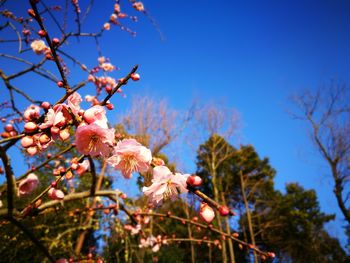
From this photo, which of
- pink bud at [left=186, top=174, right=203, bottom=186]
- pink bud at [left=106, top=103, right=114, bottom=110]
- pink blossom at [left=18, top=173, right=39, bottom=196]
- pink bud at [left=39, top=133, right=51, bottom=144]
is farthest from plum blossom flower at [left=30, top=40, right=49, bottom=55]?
pink bud at [left=186, top=174, right=203, bottom=186]

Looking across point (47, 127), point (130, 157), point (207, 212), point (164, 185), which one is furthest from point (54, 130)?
point (207, 212)

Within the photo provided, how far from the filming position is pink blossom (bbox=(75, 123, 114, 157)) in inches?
34.6

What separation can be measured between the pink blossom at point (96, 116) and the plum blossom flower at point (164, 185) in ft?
0.83

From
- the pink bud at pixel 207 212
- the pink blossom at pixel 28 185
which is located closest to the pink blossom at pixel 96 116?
the pink bud at pixel 207 212

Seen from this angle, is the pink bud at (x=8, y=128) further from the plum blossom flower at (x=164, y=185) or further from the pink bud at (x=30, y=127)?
the plum blossom flower at (x=164, y=185)

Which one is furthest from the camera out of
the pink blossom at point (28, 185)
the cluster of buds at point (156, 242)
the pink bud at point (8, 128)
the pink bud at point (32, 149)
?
the cluster of buds at point (156, 242)

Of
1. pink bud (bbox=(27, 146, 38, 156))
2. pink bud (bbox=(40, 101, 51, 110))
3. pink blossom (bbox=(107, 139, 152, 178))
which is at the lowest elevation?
pink blossom (bbox=(107, 139, 152, 178))

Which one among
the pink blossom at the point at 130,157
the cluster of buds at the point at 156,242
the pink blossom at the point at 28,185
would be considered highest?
the cluster of buds at the point at 156,242

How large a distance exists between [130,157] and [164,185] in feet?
0.58

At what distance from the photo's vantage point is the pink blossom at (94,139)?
879 millimetres

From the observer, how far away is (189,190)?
2.73 feet

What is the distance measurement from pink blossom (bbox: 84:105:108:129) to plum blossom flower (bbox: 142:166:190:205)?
25 centimetres

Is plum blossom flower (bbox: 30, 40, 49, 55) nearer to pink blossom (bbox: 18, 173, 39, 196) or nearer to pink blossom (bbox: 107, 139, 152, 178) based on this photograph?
pink blossom (bbox: 18, 173, 39, 196)

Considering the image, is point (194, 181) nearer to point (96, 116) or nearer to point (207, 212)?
point (207, 212)
